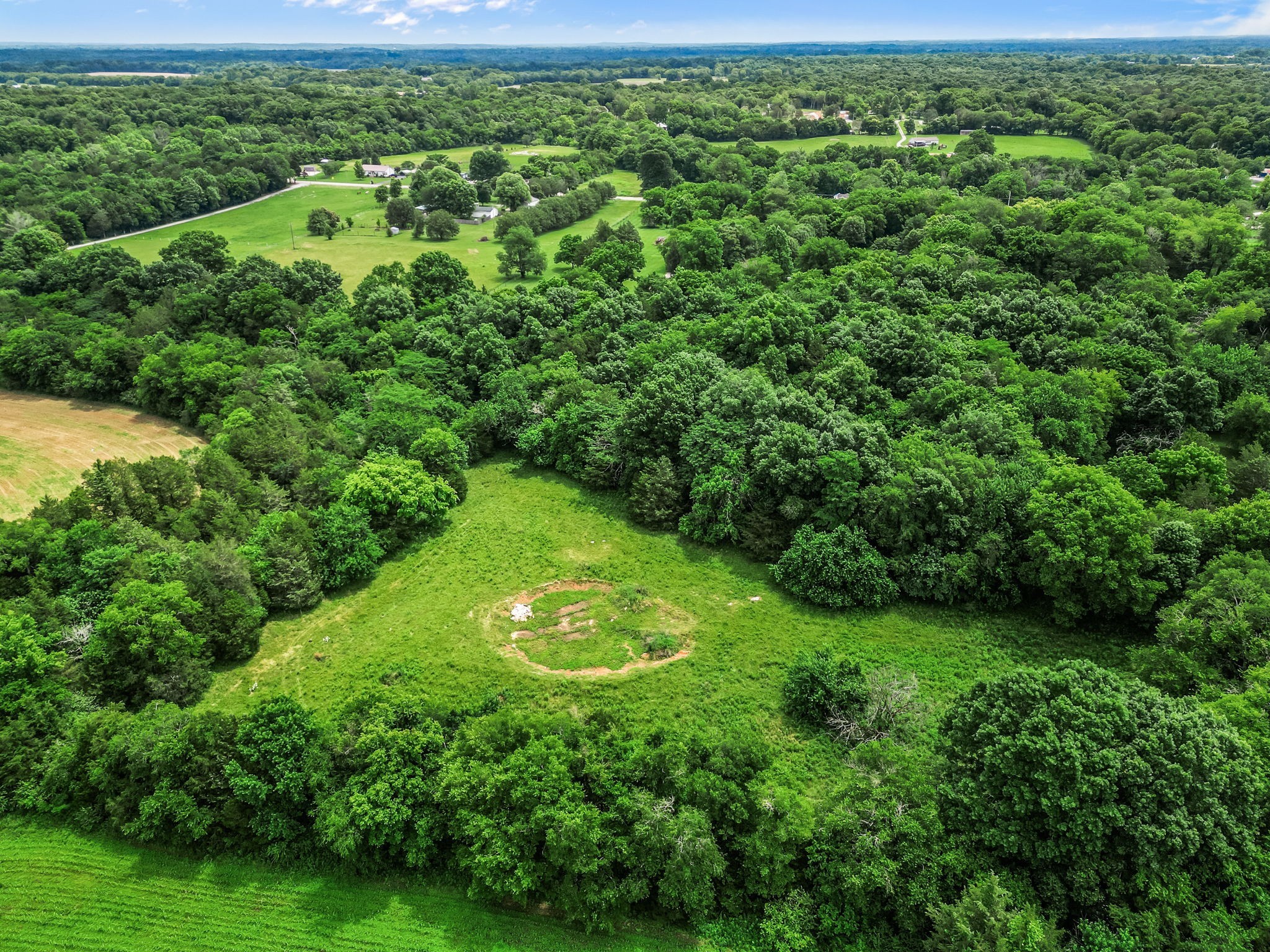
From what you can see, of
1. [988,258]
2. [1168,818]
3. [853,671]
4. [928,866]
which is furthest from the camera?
[988,258]

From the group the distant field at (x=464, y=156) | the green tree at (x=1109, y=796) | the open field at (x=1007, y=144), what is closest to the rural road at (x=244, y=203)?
the distant field at (x=464, y=156)

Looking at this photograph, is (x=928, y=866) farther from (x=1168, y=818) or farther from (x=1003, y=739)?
(x=1168, y=818)

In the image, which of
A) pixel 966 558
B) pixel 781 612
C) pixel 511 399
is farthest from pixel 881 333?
pixel 511 399

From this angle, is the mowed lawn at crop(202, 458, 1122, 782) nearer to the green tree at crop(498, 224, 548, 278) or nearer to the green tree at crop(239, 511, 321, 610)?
the green tree at crop(239, 511, 321, 610)

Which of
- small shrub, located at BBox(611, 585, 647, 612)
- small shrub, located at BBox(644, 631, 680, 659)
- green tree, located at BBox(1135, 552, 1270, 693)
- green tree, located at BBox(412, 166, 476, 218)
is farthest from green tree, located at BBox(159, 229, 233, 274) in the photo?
green tree, located at BBox(1135, 552, 1270, 693)

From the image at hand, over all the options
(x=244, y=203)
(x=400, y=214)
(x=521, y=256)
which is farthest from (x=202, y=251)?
(x=244, y=203)

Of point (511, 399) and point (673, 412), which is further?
point (511, 399)

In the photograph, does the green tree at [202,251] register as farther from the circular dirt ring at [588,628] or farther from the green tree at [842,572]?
the green tree at [842,572]
